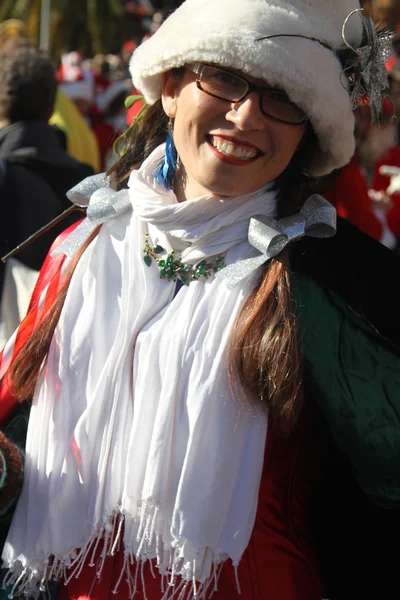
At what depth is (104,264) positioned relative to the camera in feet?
6.57

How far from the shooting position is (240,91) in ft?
6.13

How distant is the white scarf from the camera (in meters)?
1.79

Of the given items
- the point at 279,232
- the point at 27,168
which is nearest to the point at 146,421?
the point at 279,232

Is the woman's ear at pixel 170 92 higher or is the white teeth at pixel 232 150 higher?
the woman's ear at pixel 170 92

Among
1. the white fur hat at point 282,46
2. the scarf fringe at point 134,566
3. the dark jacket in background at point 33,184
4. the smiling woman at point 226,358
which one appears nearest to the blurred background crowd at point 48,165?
the dark jacket in background at point 33,184

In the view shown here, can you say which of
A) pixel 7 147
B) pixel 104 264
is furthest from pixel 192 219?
pixel 7 147

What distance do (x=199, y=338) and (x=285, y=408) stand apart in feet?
0.77

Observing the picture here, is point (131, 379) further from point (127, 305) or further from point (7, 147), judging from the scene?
point (7, 147)

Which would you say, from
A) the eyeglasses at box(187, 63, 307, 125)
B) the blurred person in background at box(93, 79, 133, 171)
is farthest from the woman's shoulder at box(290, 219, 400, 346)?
the blurred person in background at box(93, 79, 133, 171)

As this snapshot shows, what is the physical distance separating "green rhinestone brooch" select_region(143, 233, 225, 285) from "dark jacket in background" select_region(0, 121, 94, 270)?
1.17m

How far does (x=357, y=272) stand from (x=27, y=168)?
198 centimetres

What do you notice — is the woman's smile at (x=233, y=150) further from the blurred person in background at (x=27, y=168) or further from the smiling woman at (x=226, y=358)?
the blurred person in background at (x=27, y=168)

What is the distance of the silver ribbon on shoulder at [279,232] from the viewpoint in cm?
189

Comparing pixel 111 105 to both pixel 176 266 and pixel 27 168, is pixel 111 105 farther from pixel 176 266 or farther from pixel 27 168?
pixel 176 266
